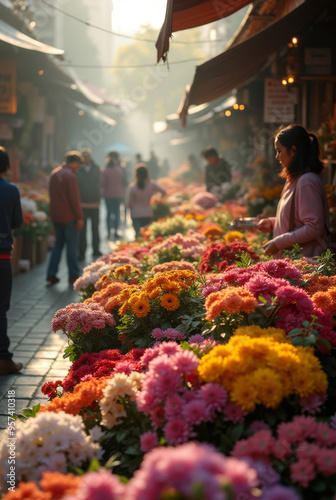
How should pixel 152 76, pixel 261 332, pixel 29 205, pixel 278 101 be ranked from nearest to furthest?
pixel 261 332 < pixel 278 101 < pixel 29 205 < pixel 152 76

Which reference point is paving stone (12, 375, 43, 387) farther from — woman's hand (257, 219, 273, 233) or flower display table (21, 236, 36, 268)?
flower display table (21, 236, 36, 268)

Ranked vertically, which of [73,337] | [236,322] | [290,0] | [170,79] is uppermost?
[170,79]

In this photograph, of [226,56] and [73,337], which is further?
[226,56]

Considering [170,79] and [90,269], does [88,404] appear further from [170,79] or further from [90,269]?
[170,79]

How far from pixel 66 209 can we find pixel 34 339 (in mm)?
3459

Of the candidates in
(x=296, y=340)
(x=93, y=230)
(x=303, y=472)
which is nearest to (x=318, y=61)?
(x=93, y=230)

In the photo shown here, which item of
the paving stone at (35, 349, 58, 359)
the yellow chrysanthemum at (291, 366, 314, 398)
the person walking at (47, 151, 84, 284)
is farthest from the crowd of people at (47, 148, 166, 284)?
the yellow chrysanthemum at (291, 366, 314, 398)

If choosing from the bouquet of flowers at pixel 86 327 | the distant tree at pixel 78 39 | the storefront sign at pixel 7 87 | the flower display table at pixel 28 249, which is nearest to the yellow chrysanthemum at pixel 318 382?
the bouquet of flowers at pixel 86 327

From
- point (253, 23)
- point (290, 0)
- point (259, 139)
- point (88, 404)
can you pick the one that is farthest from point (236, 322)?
point (259, 139)

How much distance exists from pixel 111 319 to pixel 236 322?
1.39 m

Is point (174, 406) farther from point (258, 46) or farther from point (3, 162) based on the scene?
point (258, 46)

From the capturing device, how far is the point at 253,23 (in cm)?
1139

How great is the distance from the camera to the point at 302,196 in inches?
181

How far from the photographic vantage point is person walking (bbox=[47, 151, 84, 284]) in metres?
9.85
